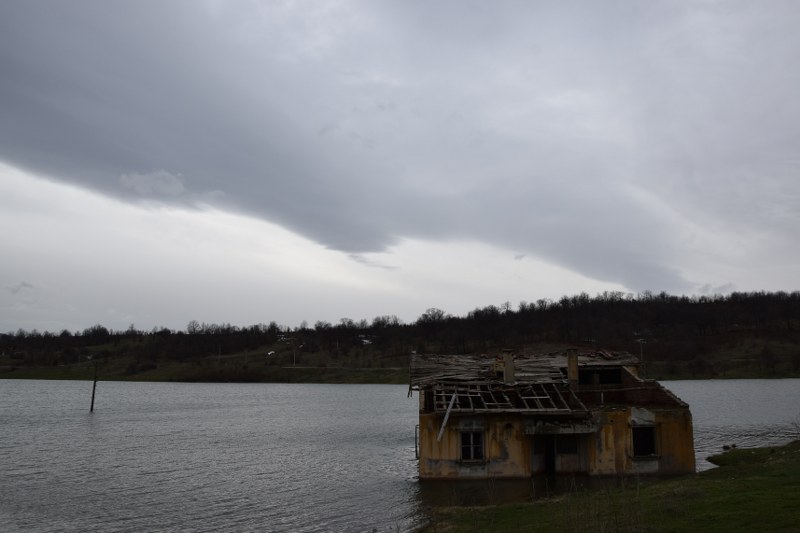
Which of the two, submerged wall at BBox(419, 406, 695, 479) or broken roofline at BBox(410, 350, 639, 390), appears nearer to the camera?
submerged wall at BBox(419, 406, 695, 479)

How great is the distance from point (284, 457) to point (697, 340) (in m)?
169

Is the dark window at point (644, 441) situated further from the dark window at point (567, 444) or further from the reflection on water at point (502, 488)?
the dark window at point (567, 444)

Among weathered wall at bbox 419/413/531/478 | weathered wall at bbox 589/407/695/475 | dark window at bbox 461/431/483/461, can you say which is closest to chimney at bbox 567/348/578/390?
weathered wall at bbox 589/407/695/475

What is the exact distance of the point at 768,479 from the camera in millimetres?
22359

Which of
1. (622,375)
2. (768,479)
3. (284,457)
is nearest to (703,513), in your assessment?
(768,479)

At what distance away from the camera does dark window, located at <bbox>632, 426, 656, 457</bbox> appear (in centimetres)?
3034

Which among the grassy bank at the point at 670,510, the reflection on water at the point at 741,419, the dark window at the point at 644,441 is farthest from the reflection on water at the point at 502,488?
the reflection on water at the point at 741,419

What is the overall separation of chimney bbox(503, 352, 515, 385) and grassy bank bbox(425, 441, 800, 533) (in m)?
9.34

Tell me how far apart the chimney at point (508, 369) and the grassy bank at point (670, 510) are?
934cm

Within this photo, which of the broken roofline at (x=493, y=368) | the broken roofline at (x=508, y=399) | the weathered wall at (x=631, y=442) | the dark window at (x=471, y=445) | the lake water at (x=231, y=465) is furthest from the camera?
the broken roofline at (x=493, y=368)

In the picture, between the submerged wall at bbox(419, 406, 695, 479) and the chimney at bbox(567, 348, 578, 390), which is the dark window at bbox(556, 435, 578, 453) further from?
the chimney at bbox(567, 348, 578, 390)

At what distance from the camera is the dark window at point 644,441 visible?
3034cm

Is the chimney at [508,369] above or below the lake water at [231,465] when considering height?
above

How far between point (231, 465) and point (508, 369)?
62.4ft
